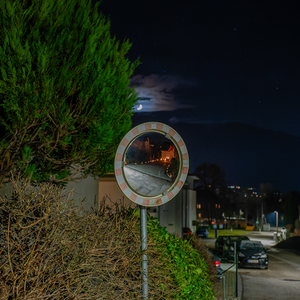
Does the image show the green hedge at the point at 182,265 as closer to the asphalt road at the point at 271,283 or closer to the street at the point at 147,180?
the street at the point at 147,180

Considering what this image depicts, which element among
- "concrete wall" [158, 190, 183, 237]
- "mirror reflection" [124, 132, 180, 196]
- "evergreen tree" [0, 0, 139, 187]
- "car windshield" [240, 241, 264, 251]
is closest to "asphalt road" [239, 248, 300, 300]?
"car windshield" [240, 241, 264, 251]

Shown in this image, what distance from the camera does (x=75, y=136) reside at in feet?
19.5

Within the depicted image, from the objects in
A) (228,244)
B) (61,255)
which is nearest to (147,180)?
(61,255)

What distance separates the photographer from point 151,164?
3.80 meters

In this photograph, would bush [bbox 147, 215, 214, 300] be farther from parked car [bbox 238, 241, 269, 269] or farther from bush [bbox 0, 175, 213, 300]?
parked car [bbox 238, 241, 269, 269]

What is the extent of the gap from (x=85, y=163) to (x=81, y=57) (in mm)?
2047

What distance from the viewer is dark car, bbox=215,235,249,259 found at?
21.6 metres

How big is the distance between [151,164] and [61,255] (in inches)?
51.5

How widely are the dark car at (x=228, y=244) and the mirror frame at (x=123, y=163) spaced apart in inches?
719

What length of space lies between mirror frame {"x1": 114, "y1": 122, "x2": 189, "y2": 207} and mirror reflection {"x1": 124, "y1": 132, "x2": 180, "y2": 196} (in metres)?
0.04

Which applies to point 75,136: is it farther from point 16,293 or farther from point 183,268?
point 16,293

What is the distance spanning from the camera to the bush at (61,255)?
9.18 feet

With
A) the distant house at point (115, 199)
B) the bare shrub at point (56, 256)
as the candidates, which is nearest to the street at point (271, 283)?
the distant house at point (115, 199)

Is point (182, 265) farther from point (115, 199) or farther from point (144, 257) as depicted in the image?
point (115, 199)
